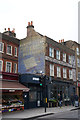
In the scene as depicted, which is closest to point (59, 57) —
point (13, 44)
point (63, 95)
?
point (63, 95)

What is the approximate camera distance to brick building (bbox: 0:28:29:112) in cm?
1813

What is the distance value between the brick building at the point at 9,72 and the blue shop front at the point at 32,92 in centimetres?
97

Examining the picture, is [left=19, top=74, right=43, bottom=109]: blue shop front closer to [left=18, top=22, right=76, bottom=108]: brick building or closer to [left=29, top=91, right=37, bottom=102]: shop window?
[left=29, top=91, right=37, bottom=102]: shop window

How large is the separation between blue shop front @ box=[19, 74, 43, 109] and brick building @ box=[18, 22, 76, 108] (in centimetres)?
177

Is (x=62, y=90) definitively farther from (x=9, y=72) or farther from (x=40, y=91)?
(x=9, y=72)

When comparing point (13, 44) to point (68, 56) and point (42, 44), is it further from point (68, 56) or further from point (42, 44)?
point (68, 56)

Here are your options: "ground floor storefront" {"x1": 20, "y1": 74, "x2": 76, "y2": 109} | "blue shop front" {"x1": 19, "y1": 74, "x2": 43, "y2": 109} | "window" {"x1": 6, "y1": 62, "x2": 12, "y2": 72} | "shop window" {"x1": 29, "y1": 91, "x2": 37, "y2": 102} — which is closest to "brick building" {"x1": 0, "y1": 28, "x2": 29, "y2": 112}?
"window" {"x1": 6, "y1": 62, "x2": 12, "y2": 72}

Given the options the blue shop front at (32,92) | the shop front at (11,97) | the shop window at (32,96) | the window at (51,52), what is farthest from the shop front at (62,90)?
the shop front at (11,97)

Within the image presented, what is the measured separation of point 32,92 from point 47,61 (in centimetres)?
563

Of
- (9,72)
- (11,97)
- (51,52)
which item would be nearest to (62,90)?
(51,52)

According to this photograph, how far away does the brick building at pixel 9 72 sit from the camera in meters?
18.1

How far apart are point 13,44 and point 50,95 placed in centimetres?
1006

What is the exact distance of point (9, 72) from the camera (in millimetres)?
20422

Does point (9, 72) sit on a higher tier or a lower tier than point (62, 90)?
higher
